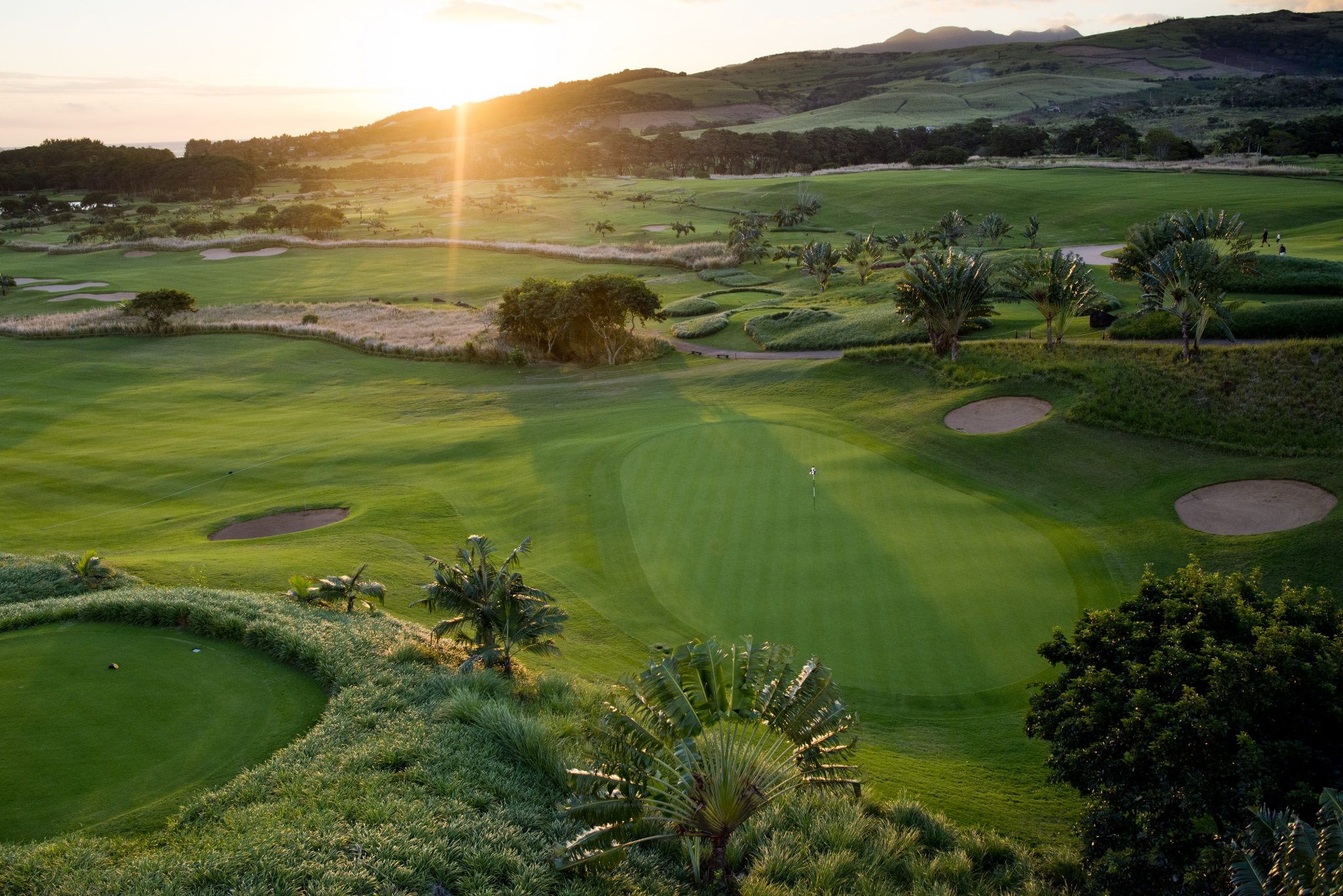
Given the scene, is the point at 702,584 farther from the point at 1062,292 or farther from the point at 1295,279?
the point at 1295,279

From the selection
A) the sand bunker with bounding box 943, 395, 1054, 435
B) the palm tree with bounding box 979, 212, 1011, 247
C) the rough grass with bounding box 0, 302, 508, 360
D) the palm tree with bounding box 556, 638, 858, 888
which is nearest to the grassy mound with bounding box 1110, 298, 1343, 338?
the sand bunker with bounding box 943, 395, 1054, 435

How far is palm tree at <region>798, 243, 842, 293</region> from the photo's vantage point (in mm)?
62125

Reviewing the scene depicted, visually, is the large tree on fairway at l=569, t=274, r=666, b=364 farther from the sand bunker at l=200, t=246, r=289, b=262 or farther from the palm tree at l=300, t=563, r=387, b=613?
the sand bunker at l=200, t=246, r=289, b=262

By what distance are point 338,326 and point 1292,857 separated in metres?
62.8

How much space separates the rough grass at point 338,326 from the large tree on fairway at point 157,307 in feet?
2.07

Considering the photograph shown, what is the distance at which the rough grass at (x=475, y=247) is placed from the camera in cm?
8075

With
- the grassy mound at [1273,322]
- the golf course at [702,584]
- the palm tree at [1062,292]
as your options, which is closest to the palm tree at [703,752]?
the golf course at [702,584]

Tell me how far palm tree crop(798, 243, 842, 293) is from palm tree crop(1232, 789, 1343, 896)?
54.5 meters

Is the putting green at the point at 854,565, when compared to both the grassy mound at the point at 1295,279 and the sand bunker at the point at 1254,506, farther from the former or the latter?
the grassy mound at the point at 1295,279

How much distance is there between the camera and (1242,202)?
2591 inches

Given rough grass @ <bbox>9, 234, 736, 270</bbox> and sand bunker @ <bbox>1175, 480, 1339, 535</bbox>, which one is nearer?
sand bunker @ <bbox>1175, 480, 1339, 535</bbox>

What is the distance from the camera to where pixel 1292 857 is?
8.17m

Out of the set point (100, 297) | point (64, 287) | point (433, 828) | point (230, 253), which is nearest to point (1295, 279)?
point (433, 828)

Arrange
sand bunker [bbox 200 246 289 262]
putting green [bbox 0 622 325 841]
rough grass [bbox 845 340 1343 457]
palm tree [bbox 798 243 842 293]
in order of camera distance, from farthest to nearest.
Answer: sand bunker [bbox 200 246 289 262]
palm tree [bbox 798 243 842 293]
rough grass [bbox 845 340 1343 457]
putting green [bbox 0 622 325 841]
